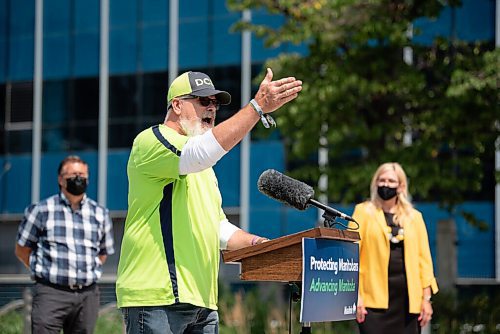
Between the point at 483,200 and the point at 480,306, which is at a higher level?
the point at 483,200

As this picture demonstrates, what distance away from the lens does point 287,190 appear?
4531 mm

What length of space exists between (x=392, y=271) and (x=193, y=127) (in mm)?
3702

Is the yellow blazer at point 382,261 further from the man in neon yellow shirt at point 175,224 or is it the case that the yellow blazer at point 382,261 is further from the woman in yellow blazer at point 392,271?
the man in neon yellow shirt at point 175,224

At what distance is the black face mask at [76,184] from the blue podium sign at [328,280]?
3733mm

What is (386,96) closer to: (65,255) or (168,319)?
(65,255)

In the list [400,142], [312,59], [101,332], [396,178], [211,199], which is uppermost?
[312,59]

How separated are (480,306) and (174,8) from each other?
61.7 feet

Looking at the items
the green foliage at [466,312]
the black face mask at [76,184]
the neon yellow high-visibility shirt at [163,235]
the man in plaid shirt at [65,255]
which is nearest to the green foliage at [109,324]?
the man in plaid shirt at [65,255]

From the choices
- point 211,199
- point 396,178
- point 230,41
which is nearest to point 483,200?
point 230,41

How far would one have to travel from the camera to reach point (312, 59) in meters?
14.1

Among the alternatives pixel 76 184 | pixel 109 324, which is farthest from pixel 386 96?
pixel 76 184

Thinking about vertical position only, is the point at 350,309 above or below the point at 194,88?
below

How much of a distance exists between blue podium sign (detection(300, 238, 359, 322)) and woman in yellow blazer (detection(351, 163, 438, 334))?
288 centimetres

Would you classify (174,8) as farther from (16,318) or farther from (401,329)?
(401,329)
